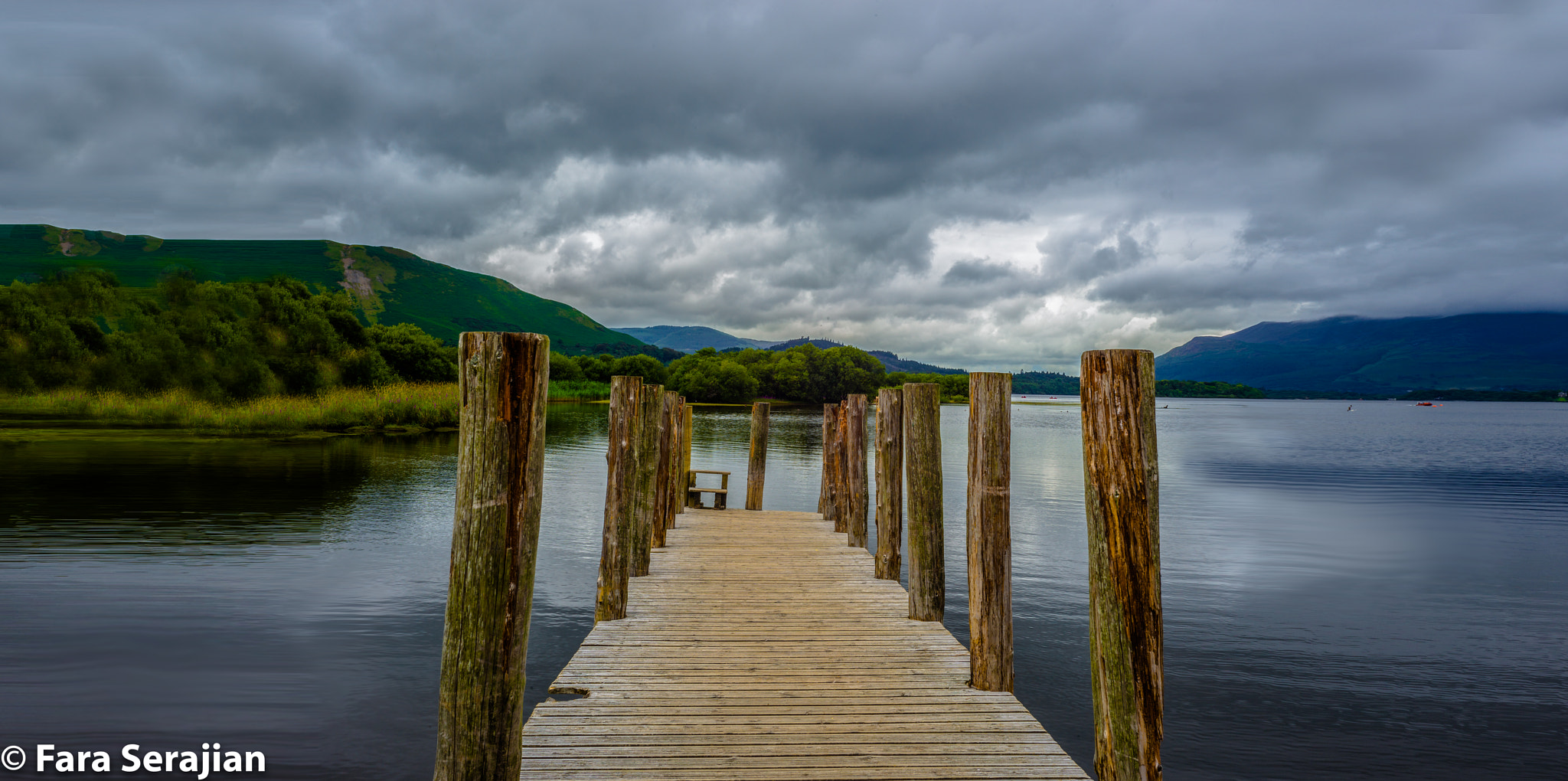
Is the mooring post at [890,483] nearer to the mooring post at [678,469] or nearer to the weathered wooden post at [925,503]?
the weathered wooden post at [925,503]

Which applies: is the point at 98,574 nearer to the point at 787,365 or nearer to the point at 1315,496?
the point at 1315,496

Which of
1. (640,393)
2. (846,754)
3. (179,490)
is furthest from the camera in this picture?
(179,490)

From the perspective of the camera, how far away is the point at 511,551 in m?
3.96

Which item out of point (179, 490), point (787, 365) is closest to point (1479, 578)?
point (179, 490)

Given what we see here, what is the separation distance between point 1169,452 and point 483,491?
51.9 m

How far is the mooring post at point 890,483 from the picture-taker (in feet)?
32.2

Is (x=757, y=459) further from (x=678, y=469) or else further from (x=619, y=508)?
(x=619, y=508)

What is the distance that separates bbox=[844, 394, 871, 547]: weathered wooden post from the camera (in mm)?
13070

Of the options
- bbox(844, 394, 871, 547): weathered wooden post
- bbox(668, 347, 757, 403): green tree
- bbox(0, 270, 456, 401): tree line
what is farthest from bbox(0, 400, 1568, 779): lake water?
bbox(668, 347, 757, 403): green tree

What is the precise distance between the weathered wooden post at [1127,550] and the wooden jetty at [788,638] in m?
0.01

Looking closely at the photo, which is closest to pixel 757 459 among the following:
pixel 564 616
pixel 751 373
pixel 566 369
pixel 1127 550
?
pixel 564 616

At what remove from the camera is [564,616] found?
11.9 meters

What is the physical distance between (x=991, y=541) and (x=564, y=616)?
818 centimetres

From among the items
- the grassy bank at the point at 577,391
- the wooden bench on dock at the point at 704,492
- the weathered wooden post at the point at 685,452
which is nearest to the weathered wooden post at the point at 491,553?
the weathered wooden post at the point at 685,452
